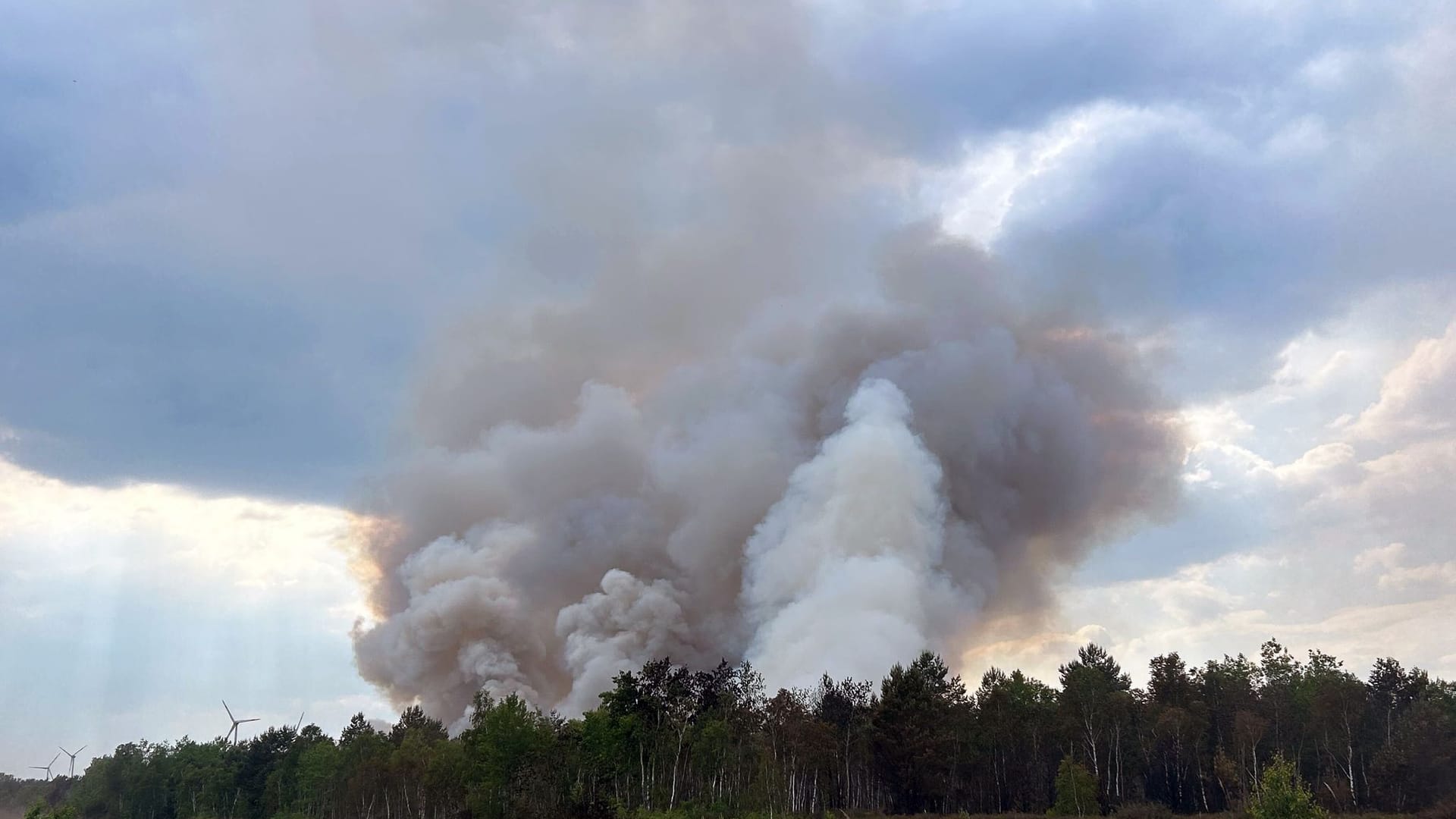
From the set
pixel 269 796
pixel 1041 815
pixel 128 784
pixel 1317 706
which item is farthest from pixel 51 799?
pixel 1317 706

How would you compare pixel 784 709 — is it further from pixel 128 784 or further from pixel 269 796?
pixel 128 784

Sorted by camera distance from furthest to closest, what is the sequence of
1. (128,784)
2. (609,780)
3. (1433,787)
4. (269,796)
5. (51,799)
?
(51,799)
(128,784)
(269,796)
(609,780)
(1433,787)

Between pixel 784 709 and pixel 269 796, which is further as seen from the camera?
pixel 269 796

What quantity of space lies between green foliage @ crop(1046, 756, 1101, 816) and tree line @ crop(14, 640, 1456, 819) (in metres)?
0.20

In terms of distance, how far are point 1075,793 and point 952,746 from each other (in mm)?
15710

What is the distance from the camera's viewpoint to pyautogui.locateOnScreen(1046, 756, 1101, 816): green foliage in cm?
8094

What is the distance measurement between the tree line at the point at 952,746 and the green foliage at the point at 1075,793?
0.20 meters

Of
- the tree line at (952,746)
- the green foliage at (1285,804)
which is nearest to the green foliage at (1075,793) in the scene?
the tree line at (952,746)

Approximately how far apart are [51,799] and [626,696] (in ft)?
518

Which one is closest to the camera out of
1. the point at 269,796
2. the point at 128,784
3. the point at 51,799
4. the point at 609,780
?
the point at 609,780

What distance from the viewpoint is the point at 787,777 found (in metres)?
89.2

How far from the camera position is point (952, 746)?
9500 cm

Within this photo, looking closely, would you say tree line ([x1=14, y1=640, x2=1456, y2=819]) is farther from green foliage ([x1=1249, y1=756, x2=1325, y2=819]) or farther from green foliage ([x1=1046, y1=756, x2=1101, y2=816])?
green foliage ([x1=1249, y1=756, x2=1325, y2=819])

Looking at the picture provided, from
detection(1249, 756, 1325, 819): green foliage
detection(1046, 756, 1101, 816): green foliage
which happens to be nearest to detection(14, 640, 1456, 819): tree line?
detection(1046, 756, 1101, 816): green foliage
